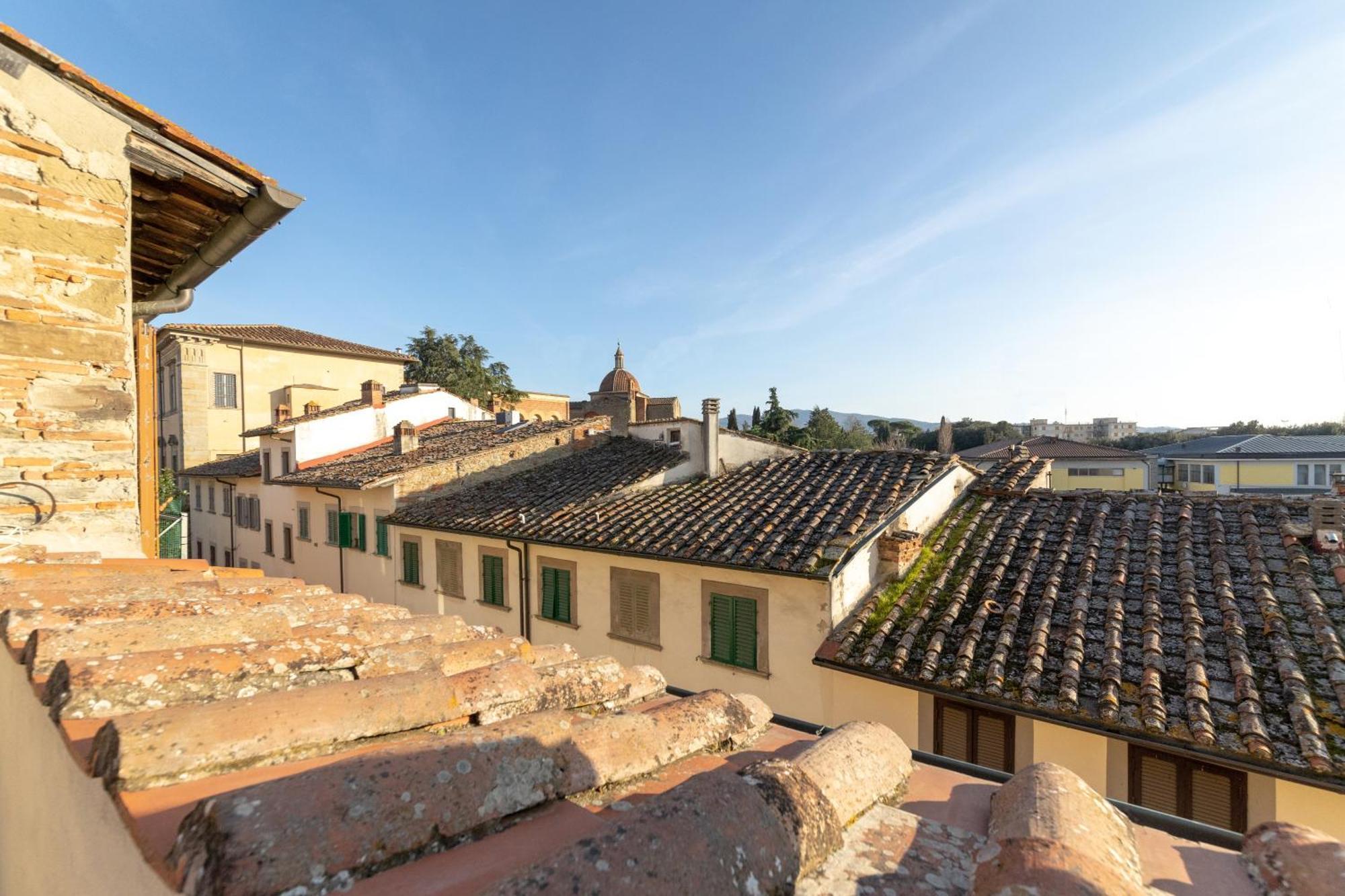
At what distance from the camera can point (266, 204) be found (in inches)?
168

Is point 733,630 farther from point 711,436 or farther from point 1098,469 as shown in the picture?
point 1098,469

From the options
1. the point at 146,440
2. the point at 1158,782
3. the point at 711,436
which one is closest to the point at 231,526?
the point at 711,436

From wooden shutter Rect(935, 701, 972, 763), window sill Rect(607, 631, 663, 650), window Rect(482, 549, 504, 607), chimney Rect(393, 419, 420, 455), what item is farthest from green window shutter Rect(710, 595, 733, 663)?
chimney Rect(393, 419, 420, 455)

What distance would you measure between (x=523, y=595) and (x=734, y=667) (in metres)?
4.85

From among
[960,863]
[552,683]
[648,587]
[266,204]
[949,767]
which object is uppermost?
[266,204]

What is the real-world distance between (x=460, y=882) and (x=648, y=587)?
28.5ft

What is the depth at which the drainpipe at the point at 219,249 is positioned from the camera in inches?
169

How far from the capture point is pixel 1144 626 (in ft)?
21.8

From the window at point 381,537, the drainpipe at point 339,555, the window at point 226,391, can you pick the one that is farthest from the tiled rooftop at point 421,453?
the window at point 226,391

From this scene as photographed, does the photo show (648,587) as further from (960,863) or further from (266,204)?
(960,863)

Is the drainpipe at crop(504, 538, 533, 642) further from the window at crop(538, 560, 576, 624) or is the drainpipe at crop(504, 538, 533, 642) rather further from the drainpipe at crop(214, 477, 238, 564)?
the drainpipe at crop(214, 477, 238, 564)

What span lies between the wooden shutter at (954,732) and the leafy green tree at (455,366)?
34649 mm

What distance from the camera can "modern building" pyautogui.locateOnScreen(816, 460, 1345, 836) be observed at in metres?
5.30

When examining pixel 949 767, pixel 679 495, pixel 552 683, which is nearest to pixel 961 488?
pixel 679 495
